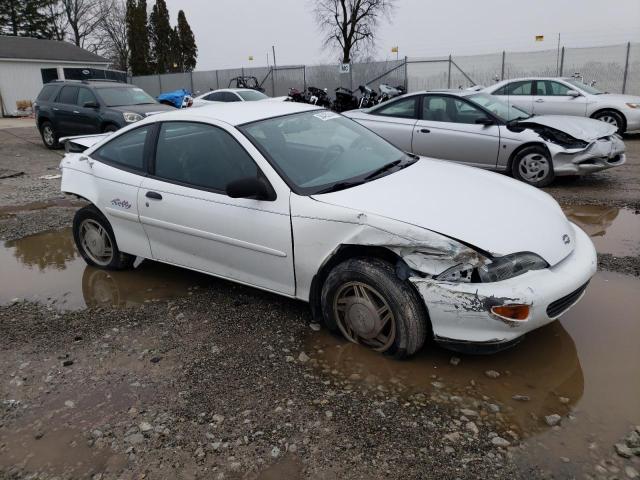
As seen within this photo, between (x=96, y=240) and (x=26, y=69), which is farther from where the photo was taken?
(x=26, y=69)

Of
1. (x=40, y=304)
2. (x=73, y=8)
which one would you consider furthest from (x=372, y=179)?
(x=73, y=8)

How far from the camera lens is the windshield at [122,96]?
1212 centimetres

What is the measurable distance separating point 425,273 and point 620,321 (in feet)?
5.63

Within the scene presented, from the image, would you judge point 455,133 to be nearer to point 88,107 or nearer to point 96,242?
point 96,242

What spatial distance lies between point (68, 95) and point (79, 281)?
9.57 metres

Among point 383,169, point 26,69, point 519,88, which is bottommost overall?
point 383,169

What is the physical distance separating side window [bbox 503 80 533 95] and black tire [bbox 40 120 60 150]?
1145cm

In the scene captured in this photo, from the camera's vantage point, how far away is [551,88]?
40.4 ft

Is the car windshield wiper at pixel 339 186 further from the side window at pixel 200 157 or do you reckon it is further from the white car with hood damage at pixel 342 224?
the side window at pixel 200 157

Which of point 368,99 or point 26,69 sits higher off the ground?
point 26,69

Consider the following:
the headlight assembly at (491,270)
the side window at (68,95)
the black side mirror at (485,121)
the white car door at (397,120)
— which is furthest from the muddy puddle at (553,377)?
the side window at (68,95)

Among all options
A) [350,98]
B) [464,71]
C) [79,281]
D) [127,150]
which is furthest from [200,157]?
[464,71]

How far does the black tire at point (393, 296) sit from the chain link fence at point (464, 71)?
65.1 ft

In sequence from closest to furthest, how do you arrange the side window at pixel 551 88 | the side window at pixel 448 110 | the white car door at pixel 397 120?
1. the side window at pixel 448 110
2. the white car door at pixel 397 120
3. the side window at pixel 551 88
